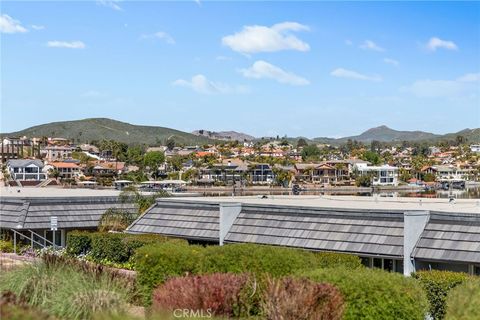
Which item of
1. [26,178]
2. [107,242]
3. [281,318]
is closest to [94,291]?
[281,318]


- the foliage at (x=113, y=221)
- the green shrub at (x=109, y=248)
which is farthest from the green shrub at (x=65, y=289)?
the foliage at (x=113, y=221)

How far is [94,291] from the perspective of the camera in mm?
13562

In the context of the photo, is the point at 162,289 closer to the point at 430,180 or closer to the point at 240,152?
the point at 430,180

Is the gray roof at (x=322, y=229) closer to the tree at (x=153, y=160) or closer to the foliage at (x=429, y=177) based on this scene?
the tree at (x=153, y=160)

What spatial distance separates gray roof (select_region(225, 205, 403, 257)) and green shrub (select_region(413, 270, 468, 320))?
362cm

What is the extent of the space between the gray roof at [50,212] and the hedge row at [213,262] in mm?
15506

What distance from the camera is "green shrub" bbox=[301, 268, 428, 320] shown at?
45.9 feet

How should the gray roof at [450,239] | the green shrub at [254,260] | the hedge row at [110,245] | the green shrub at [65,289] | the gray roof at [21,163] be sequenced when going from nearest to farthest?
the green shrub at [65,289] < the green shrub at [254,260] < the gray roof at [450,239] < the hedge row at [110,245] < the gray roof at [21,163]

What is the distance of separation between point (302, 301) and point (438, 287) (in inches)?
325

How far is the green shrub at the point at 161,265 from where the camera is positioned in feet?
56.7

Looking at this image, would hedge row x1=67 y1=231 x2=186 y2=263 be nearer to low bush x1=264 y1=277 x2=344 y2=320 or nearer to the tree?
low bush x1=264 y1=277 x2=344 y2=320

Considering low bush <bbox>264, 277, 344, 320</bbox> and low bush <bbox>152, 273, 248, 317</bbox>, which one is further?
low bush <bbox>152, 273, 248, 317</bbox>
